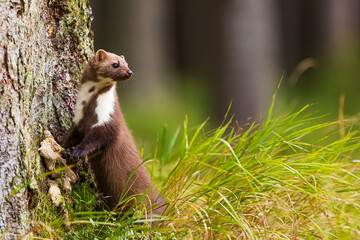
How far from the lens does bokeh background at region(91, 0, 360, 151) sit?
906 cm

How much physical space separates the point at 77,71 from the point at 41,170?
843 mm

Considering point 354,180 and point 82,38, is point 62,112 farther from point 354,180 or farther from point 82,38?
point 354,180

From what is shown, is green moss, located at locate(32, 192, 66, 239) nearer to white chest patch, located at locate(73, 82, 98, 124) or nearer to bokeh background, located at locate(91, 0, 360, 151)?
white chest patch, located at locate(73, 82, 98, 124)

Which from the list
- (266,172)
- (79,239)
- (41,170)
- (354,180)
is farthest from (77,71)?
(354,180)

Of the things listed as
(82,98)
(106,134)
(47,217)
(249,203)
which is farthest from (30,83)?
(249,203)

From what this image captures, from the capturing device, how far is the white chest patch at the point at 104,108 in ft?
12.1

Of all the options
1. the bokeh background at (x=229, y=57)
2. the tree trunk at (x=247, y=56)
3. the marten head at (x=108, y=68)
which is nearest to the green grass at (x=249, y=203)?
the marten head at (x=108, y=68)

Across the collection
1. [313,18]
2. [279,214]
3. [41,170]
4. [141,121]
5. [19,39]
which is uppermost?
[19,39]

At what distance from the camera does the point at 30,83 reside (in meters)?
3.29

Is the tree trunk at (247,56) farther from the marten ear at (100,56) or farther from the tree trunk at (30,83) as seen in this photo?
the marten ear at (100,56)

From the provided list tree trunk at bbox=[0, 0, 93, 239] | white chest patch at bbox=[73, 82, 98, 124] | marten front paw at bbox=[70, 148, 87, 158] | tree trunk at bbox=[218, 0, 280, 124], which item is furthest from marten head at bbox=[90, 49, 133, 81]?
tree trunk at bbox=[218, 0, 280, 124]

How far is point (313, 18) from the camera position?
15078 millimetres

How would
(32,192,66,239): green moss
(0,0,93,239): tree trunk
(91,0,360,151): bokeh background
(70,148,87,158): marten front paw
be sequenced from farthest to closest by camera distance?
(91,0,360,151): bokeh background → (70,148,87,158): marten front paw → (32,192,66,239): green moss → (0,0,93,239): tree trunk

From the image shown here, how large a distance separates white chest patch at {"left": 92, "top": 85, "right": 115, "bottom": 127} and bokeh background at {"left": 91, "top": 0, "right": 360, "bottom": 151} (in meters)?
1.78
